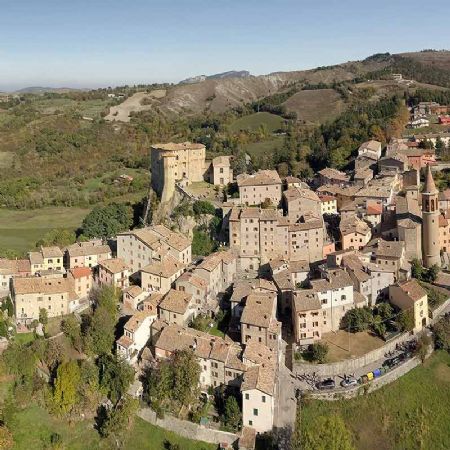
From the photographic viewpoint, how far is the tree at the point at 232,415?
33.6 m

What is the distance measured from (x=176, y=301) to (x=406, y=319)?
1690 cm

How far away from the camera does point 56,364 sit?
129 ft

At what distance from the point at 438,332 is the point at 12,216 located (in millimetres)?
66089

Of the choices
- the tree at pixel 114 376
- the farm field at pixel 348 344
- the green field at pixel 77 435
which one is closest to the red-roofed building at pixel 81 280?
the tree at pixel 114 376

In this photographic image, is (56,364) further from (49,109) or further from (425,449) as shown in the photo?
(49,109)

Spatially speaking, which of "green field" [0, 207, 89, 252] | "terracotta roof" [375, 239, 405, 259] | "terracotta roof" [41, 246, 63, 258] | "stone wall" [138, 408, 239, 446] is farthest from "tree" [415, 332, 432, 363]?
"green field" [0, 207, 89, 252]

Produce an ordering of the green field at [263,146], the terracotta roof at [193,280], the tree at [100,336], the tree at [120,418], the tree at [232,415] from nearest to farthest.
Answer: the tree at [232,415]
the tree at [120,418]
the tree at [100,336]
the terracotta roof at [193,280]
the green field at [263,146]

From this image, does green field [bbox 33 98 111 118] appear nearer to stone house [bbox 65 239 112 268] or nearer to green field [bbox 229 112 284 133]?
green field [bbox 229 112 284 133]

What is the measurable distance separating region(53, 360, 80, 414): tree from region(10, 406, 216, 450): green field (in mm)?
1018

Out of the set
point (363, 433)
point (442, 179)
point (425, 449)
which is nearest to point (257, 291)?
point (363, 433)

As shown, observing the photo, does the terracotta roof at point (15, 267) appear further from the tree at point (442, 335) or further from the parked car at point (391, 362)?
the tree at point (442, 335)

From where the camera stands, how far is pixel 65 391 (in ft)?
119

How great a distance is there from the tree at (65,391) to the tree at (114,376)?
6.16 ft

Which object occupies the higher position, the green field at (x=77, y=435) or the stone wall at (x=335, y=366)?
the stone wall at (x=335, y=366)
